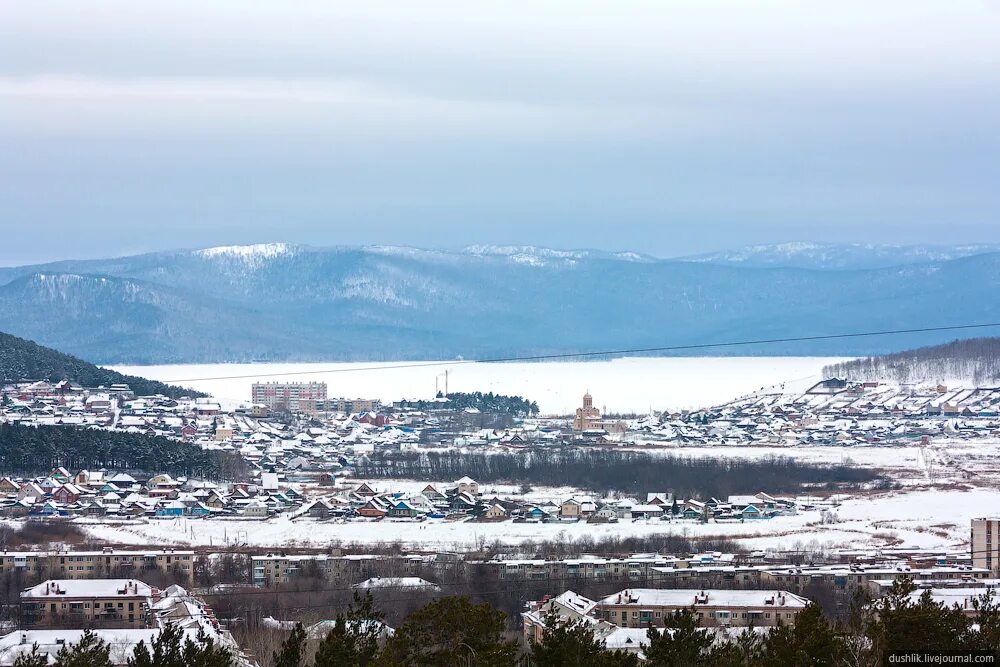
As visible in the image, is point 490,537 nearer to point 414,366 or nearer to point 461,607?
point 461,607

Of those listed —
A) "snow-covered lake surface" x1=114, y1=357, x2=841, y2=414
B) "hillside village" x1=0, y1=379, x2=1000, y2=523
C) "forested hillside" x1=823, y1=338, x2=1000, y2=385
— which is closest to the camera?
"hillside village" x1=0, y1=379, x2=1000, y2=523

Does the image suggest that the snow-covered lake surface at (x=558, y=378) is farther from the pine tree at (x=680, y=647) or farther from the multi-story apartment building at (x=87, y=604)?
the pine tree at (x=680, y=647)

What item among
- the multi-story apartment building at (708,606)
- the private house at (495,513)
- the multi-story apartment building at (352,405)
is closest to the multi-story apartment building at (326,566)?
the multi-story apartment building at (708,606)

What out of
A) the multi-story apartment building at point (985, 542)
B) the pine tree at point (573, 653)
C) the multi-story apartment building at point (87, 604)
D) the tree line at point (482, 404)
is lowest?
the multi-story apartment building at point (87, 604)

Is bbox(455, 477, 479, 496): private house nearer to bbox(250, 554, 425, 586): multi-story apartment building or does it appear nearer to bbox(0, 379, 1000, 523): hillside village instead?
bbox(0, 379, 1000, 523): hillside village

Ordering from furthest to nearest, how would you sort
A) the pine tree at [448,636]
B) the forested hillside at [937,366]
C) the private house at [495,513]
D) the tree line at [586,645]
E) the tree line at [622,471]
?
the forested hillside at [937,366] < the tree line at [622,471] < the private house at [495,513] < the pine tree at [448,636] < the tree line at [586,645]

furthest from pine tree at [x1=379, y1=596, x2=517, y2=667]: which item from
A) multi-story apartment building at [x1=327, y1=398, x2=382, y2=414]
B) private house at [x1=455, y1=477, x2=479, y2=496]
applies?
multi-story apartment building at [x1=327, y1=398, x2=382, y2=414]
